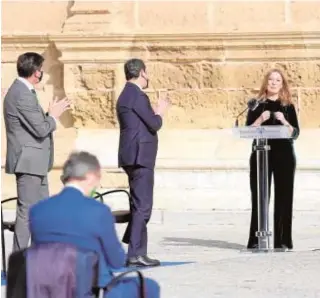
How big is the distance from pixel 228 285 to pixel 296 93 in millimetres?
6684

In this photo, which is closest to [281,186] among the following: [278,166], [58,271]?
[278,166]

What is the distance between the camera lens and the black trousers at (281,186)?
10.5 metres

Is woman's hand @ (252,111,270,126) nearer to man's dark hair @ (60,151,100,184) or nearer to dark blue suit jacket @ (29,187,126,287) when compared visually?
man's dark hair @ (60,151,100,184)

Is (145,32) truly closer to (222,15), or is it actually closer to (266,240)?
(222,15)

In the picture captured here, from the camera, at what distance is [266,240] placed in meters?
10.4

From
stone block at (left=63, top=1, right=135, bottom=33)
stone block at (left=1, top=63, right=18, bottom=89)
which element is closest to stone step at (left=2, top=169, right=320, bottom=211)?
stone block at (left=1, top=63, right=18, bottom=89)

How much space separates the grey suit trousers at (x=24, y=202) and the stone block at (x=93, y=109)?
613 centimetres

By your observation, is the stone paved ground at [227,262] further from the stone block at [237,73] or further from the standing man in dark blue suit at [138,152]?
the stone block at [237,73]

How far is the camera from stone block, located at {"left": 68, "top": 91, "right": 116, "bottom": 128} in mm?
15031

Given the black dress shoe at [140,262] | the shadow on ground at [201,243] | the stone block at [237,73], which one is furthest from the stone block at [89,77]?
the black dress shoe at [140,262]

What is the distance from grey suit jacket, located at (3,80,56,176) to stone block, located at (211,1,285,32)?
239 inches

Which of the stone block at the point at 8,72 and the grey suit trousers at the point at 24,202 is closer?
the grey suit trousers at the point at 24,202

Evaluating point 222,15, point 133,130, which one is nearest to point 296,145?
point 222,15

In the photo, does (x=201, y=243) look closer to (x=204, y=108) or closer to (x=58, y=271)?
(x=204, y=108)
